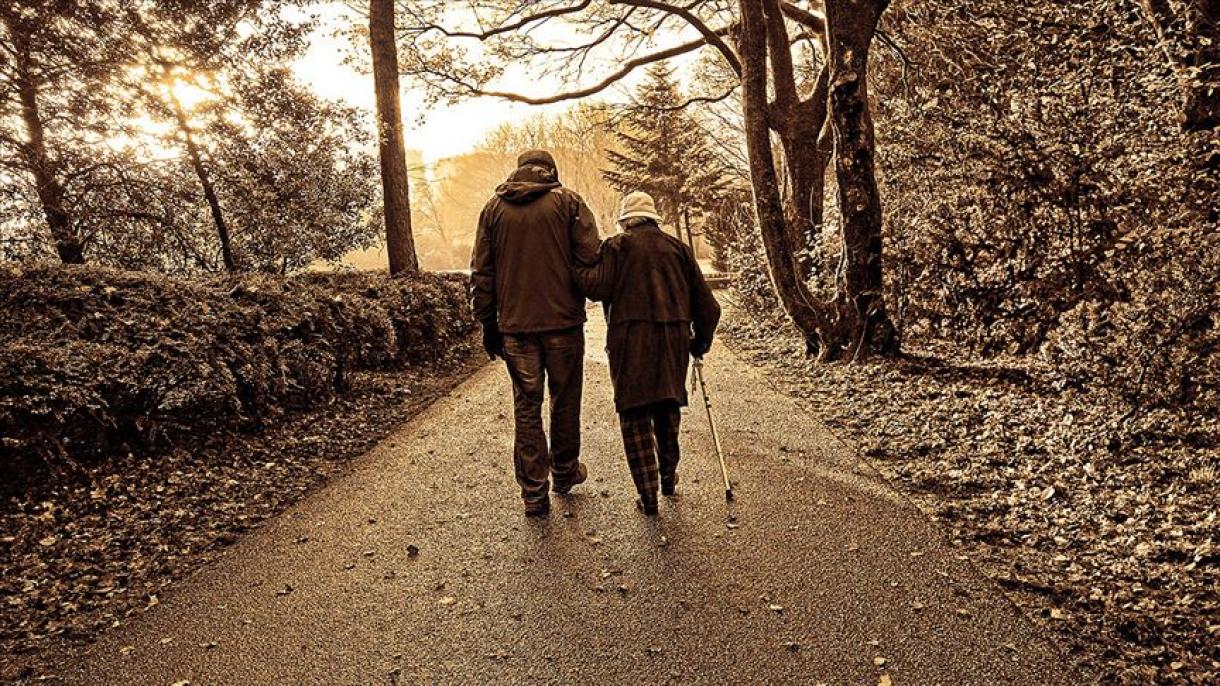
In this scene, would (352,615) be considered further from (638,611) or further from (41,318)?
(41,318)

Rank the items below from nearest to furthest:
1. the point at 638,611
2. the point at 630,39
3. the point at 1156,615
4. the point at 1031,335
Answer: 1. the point at 1156,615
2. the point at 638,611
3. the point at 1031,335
4. the point at 630,39

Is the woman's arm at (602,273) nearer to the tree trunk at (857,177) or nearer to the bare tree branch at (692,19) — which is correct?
the tree trunk at (857,177)

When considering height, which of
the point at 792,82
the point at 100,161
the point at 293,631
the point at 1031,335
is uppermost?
the point at 792,82

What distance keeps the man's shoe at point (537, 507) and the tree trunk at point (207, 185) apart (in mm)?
8610

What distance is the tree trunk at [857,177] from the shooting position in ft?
29.2

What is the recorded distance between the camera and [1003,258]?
835 centimetres

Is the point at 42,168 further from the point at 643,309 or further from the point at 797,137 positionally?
the point at 797,137

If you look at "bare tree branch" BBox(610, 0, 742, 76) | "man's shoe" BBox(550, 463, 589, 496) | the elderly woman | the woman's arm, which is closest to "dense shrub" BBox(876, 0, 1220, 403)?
the elderly woman

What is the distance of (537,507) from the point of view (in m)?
5.02

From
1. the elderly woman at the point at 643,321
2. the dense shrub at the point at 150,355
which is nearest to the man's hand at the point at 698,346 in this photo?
the elderly woman at the point at 643,321

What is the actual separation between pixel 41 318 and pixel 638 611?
5414mm

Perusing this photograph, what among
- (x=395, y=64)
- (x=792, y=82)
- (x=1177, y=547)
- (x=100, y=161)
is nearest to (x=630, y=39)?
(x=792, y=82)

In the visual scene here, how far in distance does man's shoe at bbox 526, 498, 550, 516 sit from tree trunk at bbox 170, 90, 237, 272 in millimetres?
8610

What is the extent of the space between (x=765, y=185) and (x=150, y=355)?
7.30m
